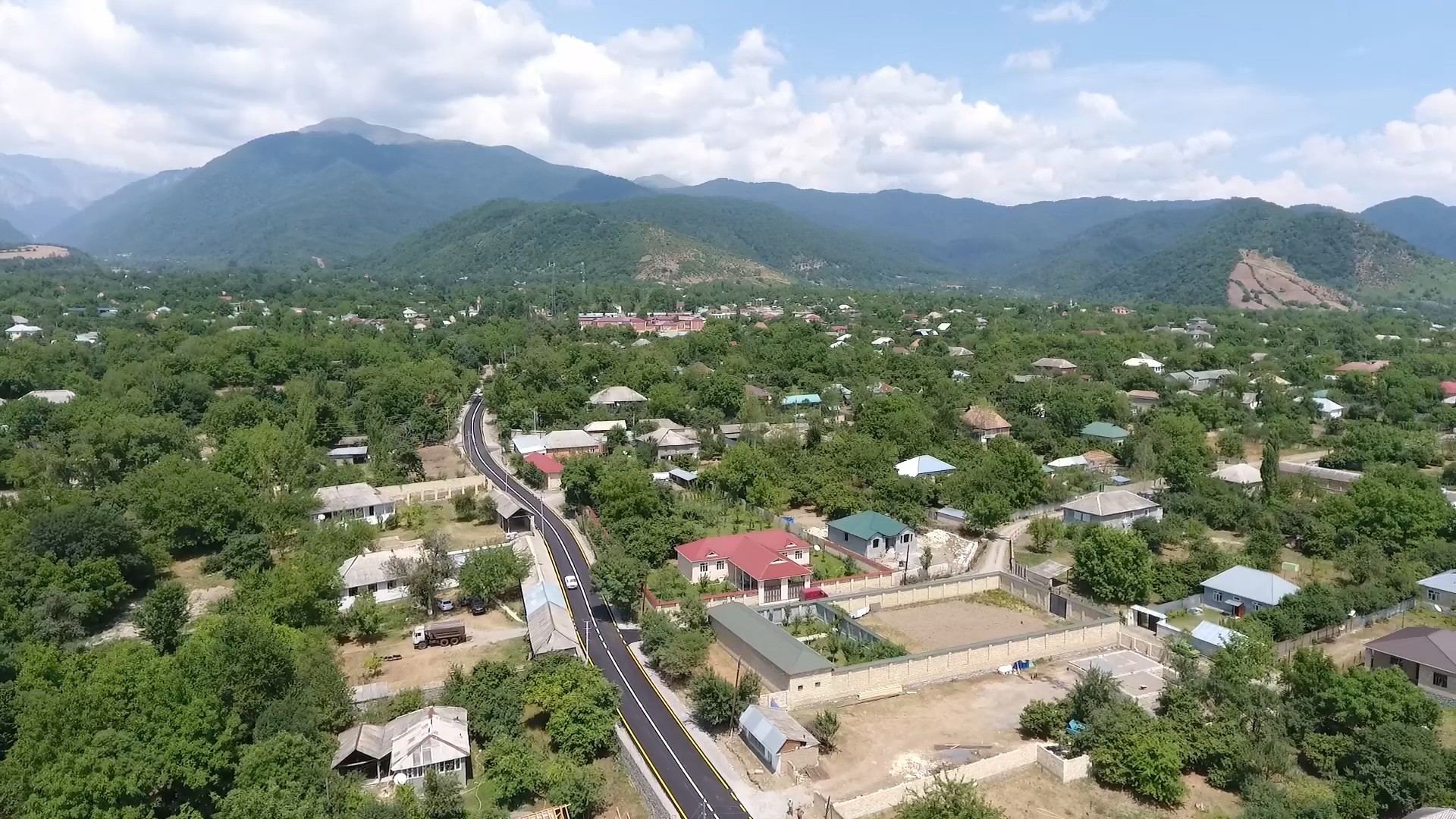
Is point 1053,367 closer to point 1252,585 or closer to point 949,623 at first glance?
point 1252,585

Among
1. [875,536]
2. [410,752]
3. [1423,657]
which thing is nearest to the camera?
[410,752]

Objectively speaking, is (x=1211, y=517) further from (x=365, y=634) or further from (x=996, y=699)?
(x=365, y=634)

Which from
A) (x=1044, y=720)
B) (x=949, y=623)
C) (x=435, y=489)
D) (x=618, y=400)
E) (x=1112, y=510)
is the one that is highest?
(x=618, y=400)

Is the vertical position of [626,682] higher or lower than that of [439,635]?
lower

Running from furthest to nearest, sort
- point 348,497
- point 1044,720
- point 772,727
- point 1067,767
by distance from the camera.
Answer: point 348,497 < point 1044,720 < point 772,727 < point 1067,767

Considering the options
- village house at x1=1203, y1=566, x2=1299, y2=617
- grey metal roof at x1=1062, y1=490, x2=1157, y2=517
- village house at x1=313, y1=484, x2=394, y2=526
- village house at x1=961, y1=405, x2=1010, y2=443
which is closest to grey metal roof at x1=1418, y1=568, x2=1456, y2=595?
village house at x1=1203, y1=566, x2=1299, y2=617

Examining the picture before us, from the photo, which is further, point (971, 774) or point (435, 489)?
point (435, 489)

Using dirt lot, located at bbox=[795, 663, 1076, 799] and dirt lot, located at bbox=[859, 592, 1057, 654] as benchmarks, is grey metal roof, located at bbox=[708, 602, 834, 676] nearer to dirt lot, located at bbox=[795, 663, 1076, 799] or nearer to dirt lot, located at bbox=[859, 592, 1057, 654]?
dirt lot, located at bbox=[795, 663, 1076, 799]

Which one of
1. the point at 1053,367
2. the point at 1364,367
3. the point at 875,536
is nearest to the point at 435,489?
the point at 875,536
